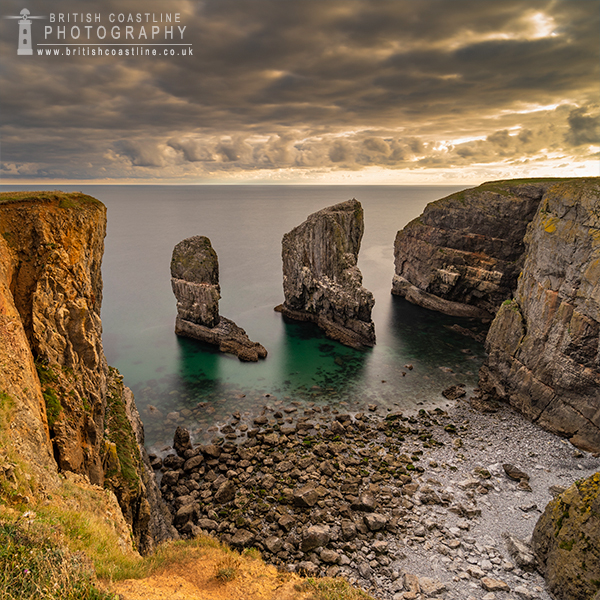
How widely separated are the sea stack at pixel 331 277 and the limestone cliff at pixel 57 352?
3502cm

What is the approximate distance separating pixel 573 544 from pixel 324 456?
49.5 ft

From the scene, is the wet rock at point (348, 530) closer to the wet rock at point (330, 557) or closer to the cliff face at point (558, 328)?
the wet rock at point (330, 557)

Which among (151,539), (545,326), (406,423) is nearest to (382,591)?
(151,539)

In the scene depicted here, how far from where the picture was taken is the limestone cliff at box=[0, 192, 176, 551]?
499 inches

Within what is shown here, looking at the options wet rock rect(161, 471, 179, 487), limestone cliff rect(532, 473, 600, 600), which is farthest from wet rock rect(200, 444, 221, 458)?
limestone cliff rect(532, 473, 600, 600)

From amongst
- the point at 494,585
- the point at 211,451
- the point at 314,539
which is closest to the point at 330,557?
the point at 314,539

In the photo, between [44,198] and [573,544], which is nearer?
[573,544]

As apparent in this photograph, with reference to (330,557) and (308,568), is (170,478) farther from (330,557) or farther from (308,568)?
(330,557)

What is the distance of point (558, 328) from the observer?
105ft

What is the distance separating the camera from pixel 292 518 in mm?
21766

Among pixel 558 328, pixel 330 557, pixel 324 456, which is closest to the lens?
pixel 330 557

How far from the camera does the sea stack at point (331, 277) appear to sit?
50.1 metres

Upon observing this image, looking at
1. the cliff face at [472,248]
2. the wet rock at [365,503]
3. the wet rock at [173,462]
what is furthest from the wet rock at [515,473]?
the cliff face at [472,248]

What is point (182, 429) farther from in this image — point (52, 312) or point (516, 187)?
point (516, 187)
